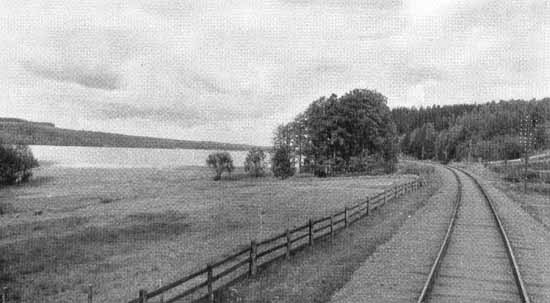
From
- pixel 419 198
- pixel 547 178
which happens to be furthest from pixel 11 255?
pixel 547 178

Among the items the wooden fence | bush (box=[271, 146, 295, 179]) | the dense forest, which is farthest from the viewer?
the dense forest

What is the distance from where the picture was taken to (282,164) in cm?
8100

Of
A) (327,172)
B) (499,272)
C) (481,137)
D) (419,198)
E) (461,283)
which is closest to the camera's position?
(461,283)

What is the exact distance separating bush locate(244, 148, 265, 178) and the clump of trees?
21531mm

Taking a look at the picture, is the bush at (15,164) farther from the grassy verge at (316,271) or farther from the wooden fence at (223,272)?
the grassy verge at (316,271)

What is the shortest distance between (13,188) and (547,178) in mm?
87927

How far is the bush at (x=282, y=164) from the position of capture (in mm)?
81000

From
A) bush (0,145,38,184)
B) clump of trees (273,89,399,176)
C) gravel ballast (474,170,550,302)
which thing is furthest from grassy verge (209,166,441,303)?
bush (0,145,38,184)

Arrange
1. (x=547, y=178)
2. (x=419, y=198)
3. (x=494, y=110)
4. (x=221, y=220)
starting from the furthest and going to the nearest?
(x=494, y=110) < (x=547, y=178) < (x=419, y=198) < (x=221, y=220)

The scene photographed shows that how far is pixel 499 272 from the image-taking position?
44.4 feet

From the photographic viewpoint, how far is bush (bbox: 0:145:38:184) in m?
73.0

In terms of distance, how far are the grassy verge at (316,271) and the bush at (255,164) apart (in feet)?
236

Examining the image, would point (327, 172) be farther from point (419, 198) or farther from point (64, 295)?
point (64, 295)

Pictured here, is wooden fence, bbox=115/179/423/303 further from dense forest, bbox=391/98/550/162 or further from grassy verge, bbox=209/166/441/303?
dense forest, bbox=391/98/550/162
